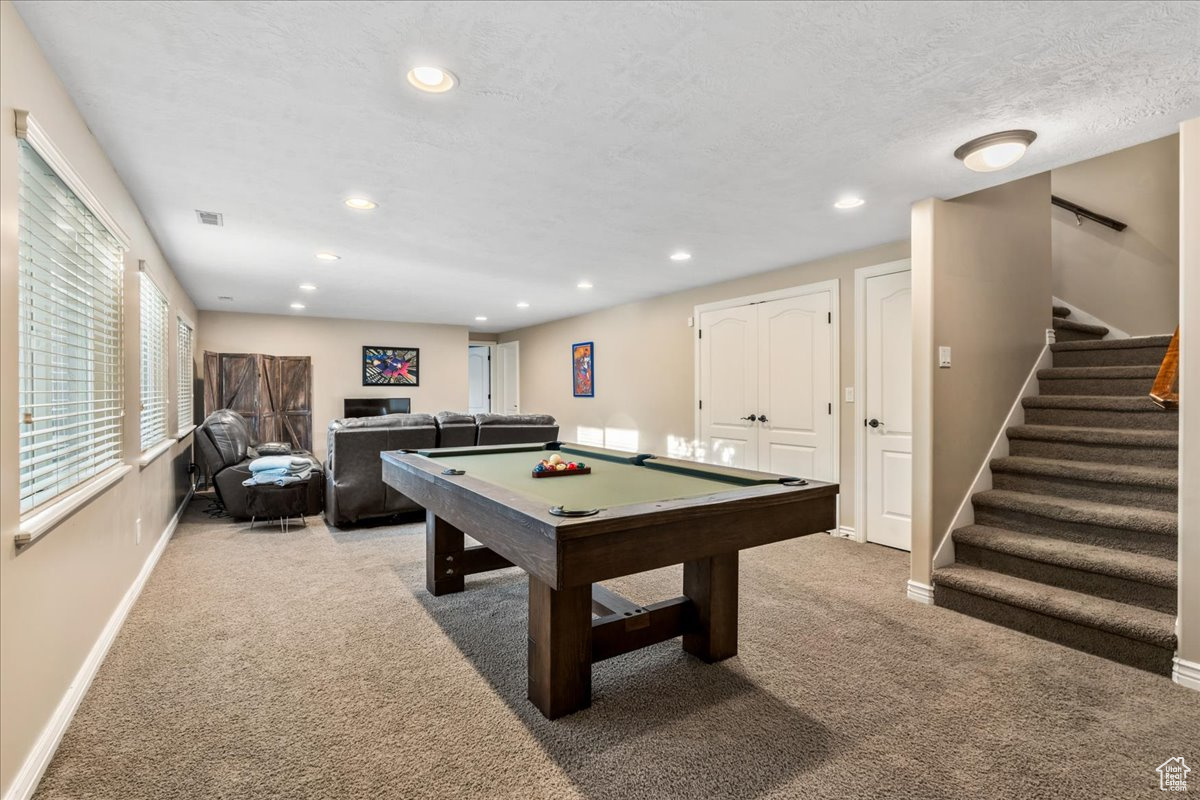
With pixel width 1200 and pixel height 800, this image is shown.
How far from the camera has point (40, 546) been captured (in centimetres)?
173

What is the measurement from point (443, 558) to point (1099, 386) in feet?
13.4

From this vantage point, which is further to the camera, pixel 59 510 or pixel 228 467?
pixel 228 467

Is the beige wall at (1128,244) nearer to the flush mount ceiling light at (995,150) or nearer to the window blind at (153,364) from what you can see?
the flush mount ceiling light at (995,150)

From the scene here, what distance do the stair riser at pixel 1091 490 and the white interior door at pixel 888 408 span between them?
0.72 meters

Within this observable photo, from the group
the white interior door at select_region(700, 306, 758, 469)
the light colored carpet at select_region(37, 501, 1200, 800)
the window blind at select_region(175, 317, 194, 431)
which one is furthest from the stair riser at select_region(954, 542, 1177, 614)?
the window blind at select_region(175, 317, 194, 431)

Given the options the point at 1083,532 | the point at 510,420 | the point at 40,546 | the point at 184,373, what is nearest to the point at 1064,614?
the point at 1083,532

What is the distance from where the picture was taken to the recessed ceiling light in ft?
6.19

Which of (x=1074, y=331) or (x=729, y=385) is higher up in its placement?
(x=1074, y=331)

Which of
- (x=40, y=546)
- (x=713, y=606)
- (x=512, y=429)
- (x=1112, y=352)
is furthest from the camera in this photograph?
(x=512, y=429)

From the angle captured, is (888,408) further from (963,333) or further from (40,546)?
(40,546)

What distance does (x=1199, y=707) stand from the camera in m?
2.06

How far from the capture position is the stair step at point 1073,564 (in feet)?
8.17

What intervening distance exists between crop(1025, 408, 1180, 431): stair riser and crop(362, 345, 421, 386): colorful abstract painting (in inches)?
300

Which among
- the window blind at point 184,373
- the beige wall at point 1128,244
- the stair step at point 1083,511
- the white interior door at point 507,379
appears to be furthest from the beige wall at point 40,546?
the white interior door at point 507,379
